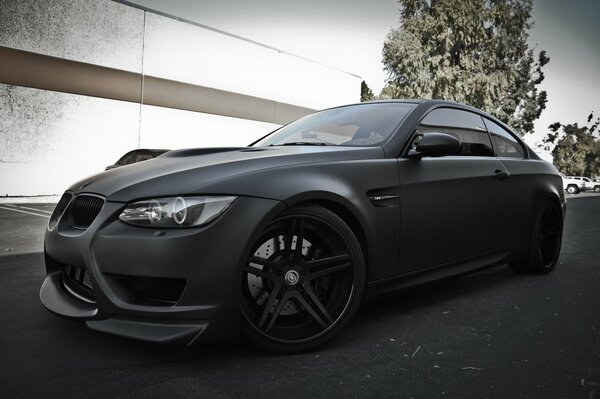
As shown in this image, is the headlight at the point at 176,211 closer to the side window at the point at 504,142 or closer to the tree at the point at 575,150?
the side window at the point at 504,142

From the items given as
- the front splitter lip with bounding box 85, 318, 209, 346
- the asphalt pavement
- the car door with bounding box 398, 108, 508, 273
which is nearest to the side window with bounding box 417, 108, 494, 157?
the car door with bounding box 398, 108, 508, 273

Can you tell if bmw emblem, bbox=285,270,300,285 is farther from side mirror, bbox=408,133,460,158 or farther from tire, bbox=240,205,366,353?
side mirror, bbox=408,133,460,158

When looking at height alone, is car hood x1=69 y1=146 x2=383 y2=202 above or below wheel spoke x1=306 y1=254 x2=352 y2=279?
above

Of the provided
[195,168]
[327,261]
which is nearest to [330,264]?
[327,261]

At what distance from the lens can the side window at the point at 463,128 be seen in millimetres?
3607

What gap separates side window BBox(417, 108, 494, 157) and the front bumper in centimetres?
166

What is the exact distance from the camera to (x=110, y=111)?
1564 cm

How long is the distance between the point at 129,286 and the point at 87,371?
1.35ft

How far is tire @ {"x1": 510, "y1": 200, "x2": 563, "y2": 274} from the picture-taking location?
4.51m

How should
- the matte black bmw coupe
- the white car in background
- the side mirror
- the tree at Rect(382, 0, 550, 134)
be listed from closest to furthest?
the matte black bmw coupe → the side mirror → the tree at Rect(382, 0, 550, 134) → the white car in background

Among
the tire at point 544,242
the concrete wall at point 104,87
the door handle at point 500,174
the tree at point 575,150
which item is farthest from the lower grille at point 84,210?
the tree at point 575,150

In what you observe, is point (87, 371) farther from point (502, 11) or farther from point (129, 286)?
point (502, 11)

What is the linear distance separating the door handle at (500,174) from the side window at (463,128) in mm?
158

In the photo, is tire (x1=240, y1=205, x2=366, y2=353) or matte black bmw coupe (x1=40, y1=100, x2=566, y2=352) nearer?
matte black bmw coupe (x1=40, y1=100, x2=566, y2=352)
